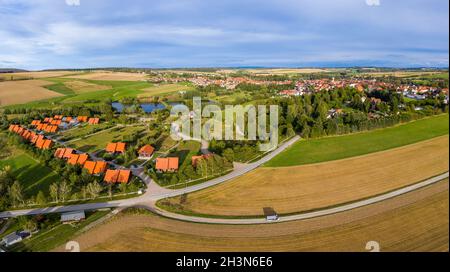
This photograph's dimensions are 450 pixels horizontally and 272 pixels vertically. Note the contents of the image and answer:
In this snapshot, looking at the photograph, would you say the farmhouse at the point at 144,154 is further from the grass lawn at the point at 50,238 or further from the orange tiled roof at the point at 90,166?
the grass lawn at the point at 50,238

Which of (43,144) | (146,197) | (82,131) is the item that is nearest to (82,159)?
(43,144)

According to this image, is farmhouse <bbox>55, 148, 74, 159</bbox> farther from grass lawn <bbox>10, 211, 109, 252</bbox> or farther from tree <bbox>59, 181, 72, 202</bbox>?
grass lawn <bbox>10, 211, 109, 252</bbox>

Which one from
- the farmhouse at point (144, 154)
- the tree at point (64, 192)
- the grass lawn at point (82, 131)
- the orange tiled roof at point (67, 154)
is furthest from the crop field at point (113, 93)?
the tree at point (64, 192)

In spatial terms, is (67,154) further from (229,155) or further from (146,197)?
(229,155)
